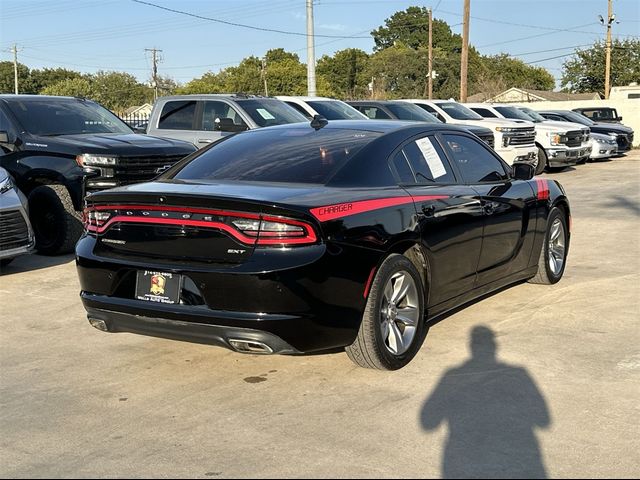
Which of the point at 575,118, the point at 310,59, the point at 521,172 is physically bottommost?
the point at 521,172

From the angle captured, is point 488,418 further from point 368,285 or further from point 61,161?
point 61,161

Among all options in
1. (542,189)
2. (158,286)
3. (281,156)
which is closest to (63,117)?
(281,156)

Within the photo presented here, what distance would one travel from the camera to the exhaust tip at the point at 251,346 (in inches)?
163

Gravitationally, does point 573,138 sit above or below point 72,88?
below

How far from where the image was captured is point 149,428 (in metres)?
3.96

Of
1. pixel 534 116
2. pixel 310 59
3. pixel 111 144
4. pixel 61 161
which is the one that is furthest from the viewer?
pixel 310 59

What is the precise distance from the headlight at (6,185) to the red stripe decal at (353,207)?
4.59 meters

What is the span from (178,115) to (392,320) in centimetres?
878

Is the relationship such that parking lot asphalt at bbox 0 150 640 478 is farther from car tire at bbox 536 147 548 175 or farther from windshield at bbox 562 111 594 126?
windshield at bbox 562 111 594 126

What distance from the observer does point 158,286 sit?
436 centimetres

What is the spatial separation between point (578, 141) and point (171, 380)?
17.4 meters

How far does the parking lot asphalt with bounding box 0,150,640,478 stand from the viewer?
3.53 meters

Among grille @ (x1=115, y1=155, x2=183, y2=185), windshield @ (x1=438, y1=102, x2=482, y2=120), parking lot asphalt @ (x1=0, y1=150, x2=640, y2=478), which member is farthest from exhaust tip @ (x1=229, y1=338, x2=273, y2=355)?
windshield @ (x1=438, y1=102, x2=482, y2=120)

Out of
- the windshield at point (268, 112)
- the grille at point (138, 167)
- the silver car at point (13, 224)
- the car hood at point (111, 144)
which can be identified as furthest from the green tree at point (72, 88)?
the silver car at point (13, 224)
